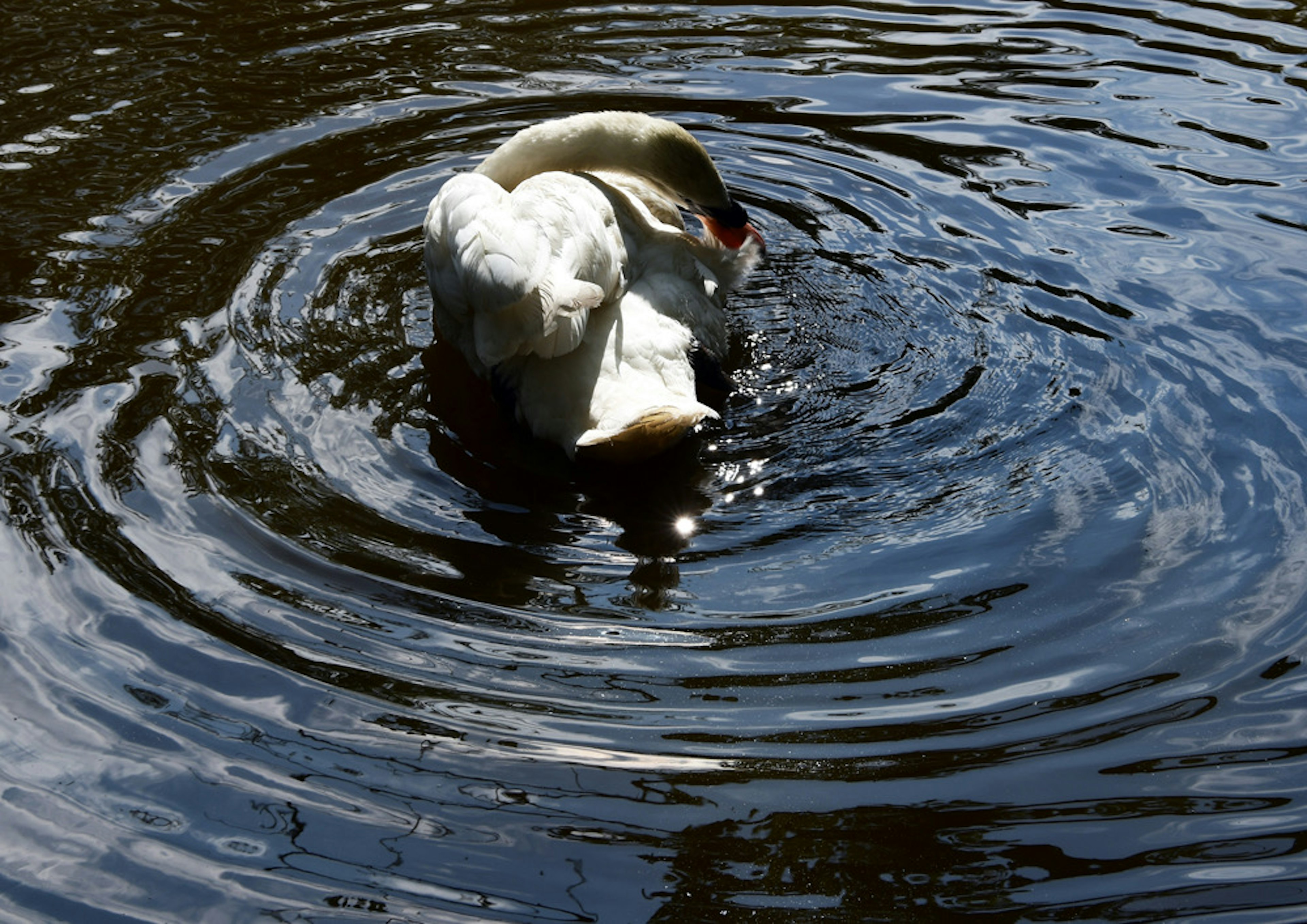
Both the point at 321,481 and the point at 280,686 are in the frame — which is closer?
the point at 280,686

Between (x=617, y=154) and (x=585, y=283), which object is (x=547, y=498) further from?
(x=617, y=154)

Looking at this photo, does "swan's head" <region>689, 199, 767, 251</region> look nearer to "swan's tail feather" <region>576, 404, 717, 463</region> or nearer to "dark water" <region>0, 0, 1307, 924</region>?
"dark water" <region>0, 0, 1307, 924</region>

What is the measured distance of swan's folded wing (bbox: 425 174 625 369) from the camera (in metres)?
4.14

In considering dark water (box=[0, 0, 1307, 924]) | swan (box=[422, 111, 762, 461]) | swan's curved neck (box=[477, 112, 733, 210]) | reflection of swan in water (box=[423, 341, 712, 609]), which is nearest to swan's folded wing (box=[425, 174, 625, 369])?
→ swan (box=[422, 111, 762, 461])

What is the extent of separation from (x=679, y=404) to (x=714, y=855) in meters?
1.67

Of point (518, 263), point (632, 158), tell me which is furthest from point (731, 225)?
point (518, 263)

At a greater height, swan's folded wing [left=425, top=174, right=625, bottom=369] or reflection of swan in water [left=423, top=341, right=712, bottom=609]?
swan's folded wing [left=425, top=174, right=625, bottom=369]

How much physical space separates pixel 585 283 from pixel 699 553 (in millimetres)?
936

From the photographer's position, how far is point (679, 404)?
425cm

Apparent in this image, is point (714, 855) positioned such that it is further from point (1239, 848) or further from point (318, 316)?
point (318, 316)

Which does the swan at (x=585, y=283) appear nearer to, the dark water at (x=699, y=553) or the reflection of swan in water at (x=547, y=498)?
the reflection of swan in water at (x=547, y=498)

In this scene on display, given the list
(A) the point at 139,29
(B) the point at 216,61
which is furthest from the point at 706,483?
(A) the point at 139,29

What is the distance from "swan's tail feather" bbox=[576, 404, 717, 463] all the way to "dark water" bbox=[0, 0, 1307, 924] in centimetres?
18

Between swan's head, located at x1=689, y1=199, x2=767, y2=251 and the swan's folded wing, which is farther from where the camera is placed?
swan's head, located at x1=689, y1=199, x2=767, y2=251
